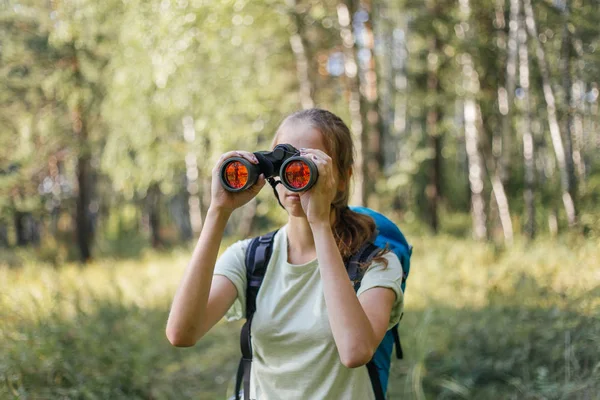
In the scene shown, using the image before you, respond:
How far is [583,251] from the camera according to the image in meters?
4.32

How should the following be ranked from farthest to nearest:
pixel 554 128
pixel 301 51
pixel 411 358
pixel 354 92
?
pixel 301 51 → pixel 354 92 → pixel 554 128 → pixel 411 358

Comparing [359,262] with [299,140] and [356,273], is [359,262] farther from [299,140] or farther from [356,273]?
[299,140]

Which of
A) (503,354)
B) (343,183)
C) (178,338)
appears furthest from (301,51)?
(178,338)

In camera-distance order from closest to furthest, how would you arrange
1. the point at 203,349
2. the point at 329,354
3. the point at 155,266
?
the point at 329,354, the point at 203,349, the point at 155,266

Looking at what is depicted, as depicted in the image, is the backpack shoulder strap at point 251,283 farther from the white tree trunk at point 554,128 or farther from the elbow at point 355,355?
the white tree trunk at point 554,128

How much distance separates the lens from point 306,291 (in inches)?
69.9

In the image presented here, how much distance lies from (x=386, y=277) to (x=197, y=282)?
0.56 m

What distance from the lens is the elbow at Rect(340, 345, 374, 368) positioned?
1.52m

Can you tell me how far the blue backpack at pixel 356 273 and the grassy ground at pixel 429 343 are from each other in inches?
61.2

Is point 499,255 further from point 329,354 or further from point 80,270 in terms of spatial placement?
point 80,270

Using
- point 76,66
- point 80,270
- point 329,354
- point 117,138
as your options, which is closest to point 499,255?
point 329,354

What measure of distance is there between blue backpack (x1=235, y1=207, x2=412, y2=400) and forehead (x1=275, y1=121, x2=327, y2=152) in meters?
0.35

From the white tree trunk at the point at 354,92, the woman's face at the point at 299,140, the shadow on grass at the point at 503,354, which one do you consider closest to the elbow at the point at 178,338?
the woman's face at the point at 299,140

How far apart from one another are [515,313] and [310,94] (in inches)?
214
